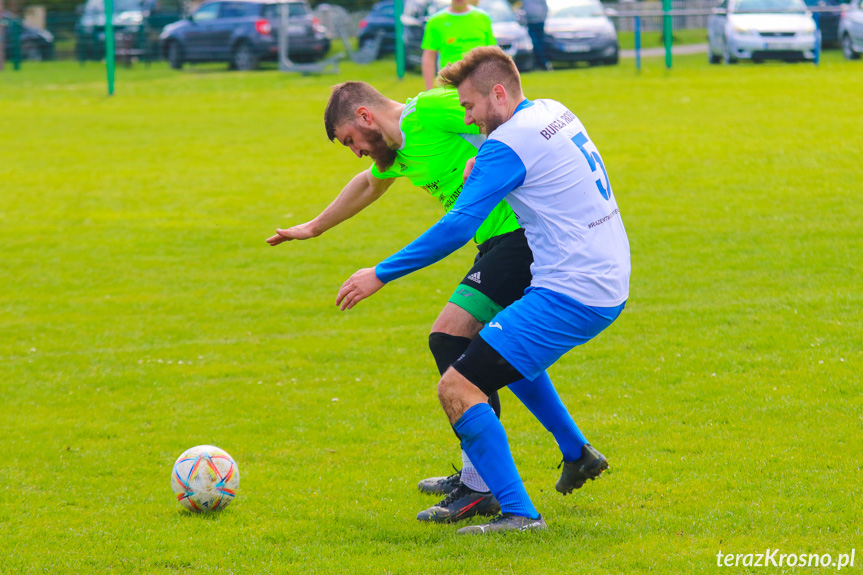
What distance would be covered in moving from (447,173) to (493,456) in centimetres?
141

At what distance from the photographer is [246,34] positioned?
1056 inches

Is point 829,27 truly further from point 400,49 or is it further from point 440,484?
point 440,484

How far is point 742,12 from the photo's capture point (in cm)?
2228

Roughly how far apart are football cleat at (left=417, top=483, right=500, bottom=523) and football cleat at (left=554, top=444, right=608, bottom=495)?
1.13 feet

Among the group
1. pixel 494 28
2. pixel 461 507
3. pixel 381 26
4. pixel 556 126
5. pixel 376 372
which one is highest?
pixel 381 26

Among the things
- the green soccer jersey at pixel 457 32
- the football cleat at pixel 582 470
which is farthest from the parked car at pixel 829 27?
the football cleat at pixel 582 470

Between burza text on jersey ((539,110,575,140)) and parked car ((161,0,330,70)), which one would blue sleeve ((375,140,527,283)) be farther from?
parked car ((161,0,330,70))

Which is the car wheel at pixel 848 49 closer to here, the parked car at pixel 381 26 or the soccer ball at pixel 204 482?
the parked car at pixel 381 26

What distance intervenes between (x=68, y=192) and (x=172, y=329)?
21.6 feet

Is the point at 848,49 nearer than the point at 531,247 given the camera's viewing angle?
No

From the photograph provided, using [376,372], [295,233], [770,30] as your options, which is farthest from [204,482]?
[770,30]

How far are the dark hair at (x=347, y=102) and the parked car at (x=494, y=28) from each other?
57.9ft

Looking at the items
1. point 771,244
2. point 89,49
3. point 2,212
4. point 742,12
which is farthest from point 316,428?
point 89,49

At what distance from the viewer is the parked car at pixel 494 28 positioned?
877 inches
